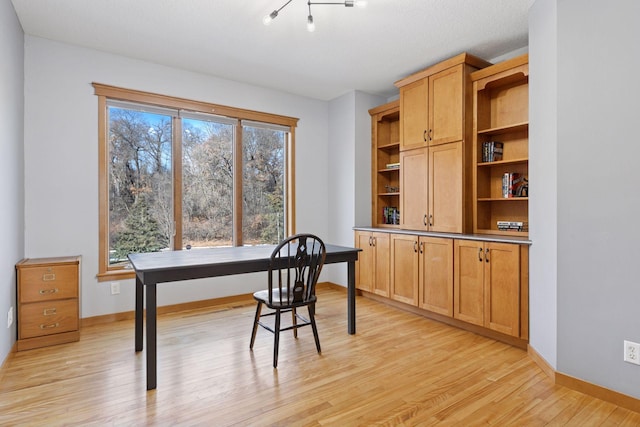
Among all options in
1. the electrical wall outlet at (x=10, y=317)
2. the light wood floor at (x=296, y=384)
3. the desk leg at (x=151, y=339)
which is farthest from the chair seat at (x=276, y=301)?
the electrical wall outlet at (x=10, y=317)

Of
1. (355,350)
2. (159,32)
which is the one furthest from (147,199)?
(355,350)

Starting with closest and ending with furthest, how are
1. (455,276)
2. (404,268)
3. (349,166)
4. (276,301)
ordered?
(276,301)
(455,276)
(404,268)
(349,166)

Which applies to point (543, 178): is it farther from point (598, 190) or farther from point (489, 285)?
point (489, 285)

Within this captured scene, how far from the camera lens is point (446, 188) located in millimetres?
3566

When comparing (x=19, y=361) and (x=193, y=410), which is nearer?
(x=193, y=410)

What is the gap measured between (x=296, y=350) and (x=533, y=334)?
183 cm

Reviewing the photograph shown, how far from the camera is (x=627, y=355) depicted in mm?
1952

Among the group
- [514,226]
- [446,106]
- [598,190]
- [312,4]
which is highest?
[312,4]

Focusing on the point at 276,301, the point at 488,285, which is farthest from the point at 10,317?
the point at 488,285

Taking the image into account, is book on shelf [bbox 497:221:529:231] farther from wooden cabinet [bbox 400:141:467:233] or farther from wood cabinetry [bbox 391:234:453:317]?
wood cabinetry [bbox 391:234:453:317]

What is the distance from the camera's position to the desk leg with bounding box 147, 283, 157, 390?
2.15m

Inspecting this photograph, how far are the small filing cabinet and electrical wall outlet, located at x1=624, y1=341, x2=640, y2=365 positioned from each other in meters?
3.92

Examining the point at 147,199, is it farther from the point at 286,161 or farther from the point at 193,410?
the point at 193,410

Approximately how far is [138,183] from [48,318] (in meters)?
1.51
